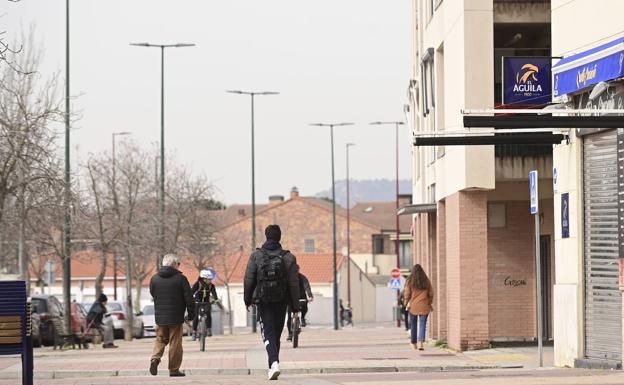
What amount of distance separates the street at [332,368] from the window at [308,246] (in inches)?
3523

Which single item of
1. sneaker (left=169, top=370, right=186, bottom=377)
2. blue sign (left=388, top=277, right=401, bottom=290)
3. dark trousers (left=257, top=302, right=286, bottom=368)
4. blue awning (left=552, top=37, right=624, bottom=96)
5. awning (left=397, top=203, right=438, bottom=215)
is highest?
blue awning (left=552, top=37, right=624, bottom=96)

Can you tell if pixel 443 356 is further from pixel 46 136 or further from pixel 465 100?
pixel 46 136

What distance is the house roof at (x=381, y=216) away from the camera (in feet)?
422

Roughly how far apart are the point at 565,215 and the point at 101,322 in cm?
2084

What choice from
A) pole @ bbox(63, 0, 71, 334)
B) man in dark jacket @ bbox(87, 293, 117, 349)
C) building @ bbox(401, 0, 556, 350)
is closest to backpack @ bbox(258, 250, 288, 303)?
building @ bbox(401, 0, 556, 350)

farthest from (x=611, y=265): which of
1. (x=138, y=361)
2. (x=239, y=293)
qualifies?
(x=239, y=293)

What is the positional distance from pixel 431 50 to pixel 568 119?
Answer: 1515 cm

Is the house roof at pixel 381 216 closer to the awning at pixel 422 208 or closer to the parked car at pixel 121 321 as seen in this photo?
the parked car at pixel 121 321

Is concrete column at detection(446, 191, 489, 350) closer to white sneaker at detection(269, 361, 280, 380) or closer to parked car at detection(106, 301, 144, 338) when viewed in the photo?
white sneaker at detection(269, 361, 280, 380)

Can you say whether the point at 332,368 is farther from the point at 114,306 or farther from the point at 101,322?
the point at 114,306

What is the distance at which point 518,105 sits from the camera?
2216 centimetres

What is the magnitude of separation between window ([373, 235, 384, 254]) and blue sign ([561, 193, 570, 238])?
101m

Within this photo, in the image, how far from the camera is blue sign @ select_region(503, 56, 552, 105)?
21766mm

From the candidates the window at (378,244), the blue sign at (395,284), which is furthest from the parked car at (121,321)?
the window at (378,244)
